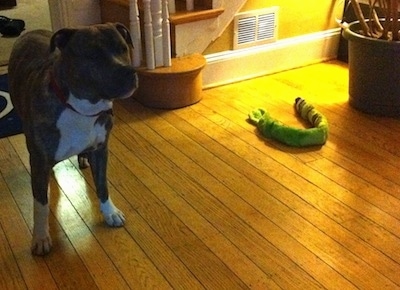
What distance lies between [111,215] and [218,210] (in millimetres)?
408

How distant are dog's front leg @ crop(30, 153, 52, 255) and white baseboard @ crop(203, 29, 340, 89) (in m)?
1.62

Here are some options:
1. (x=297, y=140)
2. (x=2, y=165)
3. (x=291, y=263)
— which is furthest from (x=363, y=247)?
(x=2, y=165)

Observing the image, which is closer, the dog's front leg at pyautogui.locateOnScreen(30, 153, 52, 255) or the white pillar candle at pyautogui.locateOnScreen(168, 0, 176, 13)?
the dog's front leg at pyautogui.locateOnScreen(30, 153, 52, 255)

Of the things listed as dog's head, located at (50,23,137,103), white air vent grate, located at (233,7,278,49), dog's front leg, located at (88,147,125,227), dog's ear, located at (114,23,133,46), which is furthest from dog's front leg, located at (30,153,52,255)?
white air vent grate, located at (233,7,278,49)

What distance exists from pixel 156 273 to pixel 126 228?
28cm

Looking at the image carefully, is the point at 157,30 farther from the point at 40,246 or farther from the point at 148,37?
the point at 40,246

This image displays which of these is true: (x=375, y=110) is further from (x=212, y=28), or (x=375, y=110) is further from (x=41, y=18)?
(x=41, y=18)

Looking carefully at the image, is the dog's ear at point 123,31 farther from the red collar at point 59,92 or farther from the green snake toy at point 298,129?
the green snake toy at point 298,129

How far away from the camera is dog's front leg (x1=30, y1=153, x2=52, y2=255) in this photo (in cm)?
173

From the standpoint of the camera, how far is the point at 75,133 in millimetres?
1673

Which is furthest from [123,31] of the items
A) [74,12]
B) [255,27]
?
[255,27]

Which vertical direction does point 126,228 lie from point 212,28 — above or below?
below

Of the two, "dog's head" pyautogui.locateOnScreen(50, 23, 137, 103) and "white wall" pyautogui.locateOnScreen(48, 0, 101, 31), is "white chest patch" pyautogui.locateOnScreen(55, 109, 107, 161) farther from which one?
"white wall" pyautogui.locateOnScreen(48, 0, 101, 31)

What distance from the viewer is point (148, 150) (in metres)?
2.49
